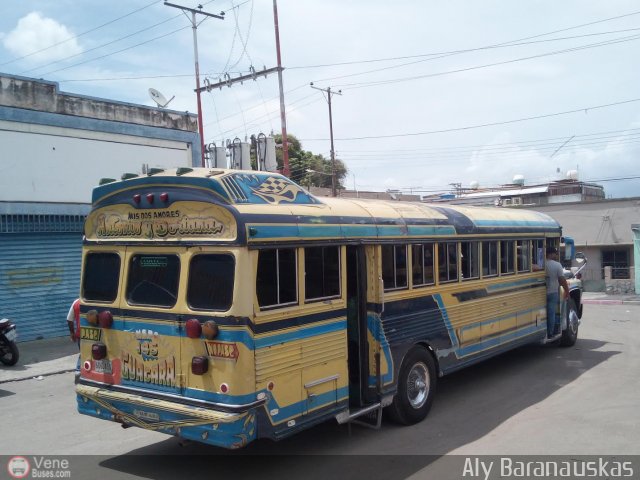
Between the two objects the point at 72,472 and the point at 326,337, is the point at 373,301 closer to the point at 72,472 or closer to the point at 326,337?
the point at 326,337

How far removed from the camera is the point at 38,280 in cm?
1323

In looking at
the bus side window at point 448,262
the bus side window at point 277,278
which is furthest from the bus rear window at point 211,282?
the bus side window at point 448,262

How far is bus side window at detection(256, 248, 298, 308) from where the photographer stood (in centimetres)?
516

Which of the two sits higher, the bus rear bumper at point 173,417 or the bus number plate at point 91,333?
the bus number plate at point 91,333

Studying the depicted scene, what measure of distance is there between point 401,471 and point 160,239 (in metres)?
3.13

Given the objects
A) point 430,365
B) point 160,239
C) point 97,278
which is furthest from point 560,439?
point 97,278

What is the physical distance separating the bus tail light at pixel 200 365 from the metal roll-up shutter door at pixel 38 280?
30.9 ft

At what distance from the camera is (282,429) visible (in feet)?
17.2

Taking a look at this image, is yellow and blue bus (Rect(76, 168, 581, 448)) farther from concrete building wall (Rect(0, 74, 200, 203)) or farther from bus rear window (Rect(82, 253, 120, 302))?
concrete building wall (Rect(0, 74, 200, 203))

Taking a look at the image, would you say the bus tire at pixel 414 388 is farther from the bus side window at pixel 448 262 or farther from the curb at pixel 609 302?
the curb at pixel 609 302

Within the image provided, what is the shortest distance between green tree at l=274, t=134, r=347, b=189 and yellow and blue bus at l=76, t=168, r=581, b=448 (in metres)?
33.4

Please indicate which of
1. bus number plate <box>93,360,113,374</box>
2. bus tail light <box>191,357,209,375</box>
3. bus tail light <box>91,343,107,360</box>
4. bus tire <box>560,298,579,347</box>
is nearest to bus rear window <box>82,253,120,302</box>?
bus tail light <box>91,343,107,360</box>

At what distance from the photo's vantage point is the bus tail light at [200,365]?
5023mm

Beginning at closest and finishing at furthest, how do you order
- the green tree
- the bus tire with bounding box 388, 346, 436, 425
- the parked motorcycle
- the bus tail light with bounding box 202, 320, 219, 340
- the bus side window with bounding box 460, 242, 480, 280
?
the bus tail light with bounding box 202, 320, 219, 340 < the bus tire with bounding box 388, 346, 436, 425 < the bus side window with bounding box 460, 242, 480, 280 < the parked motorcycle < the green tree
